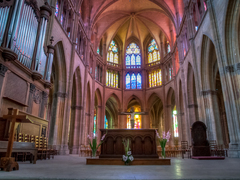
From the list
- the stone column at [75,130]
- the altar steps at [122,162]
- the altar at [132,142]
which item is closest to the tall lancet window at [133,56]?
the stone column at [75,130]

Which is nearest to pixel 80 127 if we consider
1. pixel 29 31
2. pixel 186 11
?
pixel 29 31

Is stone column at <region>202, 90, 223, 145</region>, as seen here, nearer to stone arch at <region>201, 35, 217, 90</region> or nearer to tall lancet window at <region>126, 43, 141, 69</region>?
stone arch at <region>201, 35, 217, 90</region>

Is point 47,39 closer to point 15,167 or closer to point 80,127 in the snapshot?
point 15,167

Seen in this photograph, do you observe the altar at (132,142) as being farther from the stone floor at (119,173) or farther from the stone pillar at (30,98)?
the stone pillar at (30,98)

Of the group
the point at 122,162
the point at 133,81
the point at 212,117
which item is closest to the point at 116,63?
the point at 133,81

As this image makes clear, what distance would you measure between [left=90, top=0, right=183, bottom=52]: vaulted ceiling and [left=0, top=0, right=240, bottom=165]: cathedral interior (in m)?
0.14

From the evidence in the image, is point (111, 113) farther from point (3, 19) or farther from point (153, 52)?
point (3, 19)

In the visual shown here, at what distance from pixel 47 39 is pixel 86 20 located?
12.3 metres

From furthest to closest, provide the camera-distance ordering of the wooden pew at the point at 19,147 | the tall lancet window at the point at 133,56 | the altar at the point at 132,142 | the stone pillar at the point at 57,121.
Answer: the tall lancet window at the point at 133,56
the stone pillar at the point at 57,121
the altar at the point at 132,142
the wooden pew at the point at 19,147

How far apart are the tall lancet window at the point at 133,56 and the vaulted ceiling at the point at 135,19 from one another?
108cm

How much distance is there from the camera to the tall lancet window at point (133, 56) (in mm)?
31562

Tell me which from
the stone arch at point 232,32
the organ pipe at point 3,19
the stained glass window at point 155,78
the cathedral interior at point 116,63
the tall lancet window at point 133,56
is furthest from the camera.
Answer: the tall lancet window at point 133,56

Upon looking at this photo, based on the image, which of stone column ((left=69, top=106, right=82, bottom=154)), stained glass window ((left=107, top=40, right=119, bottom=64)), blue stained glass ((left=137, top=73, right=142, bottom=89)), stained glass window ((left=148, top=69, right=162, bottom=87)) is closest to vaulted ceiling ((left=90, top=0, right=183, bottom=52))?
stained glass window ((left=107, top=40, right=119, bottom=64))

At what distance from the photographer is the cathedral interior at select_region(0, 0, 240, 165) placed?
28.7 ft
